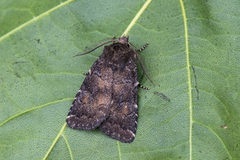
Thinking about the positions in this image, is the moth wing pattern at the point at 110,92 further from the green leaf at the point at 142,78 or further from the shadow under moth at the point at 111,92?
the green leaf at the point at 142,78

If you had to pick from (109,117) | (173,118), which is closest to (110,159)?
(109,117)

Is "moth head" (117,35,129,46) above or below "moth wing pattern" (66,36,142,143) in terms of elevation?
above

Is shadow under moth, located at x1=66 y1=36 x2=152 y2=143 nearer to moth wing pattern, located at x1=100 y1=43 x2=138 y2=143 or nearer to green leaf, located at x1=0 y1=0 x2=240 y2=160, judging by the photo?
moth wing pattern, located at x1=100 y1=43 x2=138 y2=143

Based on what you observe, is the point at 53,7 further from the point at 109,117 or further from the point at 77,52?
the point at 109,117

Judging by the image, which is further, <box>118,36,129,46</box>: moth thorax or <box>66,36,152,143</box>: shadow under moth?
<box>66,36,152,143</box>: shadow under moth

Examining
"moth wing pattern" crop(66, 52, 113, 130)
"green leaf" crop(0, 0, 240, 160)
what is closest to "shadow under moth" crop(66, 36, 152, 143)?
"moth wing pattern" crop(66, 52, 113, 130)

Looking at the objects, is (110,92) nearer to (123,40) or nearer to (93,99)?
(93,99)

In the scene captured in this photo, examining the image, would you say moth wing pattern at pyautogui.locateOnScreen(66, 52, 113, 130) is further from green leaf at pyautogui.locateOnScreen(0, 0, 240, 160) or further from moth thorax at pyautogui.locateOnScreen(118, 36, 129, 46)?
moth thorax at pyautogui.locateOnScreen(118, 36, 129, 46)
